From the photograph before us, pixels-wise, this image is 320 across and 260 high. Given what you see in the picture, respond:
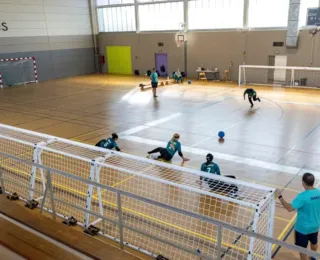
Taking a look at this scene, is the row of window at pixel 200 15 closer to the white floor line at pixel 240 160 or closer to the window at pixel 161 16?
the window at pixel 161 16

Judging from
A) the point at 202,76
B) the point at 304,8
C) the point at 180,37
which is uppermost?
the point at 304,8

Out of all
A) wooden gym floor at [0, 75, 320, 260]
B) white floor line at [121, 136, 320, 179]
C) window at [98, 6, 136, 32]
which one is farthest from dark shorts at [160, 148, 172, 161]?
window at [98, 6, 136, 32]

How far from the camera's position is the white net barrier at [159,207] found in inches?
214

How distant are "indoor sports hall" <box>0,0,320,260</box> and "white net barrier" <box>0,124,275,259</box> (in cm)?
4

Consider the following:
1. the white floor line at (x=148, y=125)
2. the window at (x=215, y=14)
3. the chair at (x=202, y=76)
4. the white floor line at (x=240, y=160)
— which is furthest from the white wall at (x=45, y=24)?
the white floor line at (x=240, y=160)

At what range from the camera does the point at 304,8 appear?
82.4 ft

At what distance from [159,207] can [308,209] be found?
389 cm

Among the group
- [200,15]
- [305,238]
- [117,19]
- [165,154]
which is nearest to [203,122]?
[165,154]

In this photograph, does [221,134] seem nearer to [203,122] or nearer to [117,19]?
[203,122]

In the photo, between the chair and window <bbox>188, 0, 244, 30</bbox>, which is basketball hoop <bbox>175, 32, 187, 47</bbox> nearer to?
Answer: window <bbox>188, 0, 244, 30</bbox>

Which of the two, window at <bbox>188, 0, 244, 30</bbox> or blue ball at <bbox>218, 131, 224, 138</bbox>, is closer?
blue ball at <bbox>218, 131, 224, 138</bbox>

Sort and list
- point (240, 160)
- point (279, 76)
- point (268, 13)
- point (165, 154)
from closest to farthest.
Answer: point (165, 154)
point (240, 160)
point (279, 76)
point (268, 13)

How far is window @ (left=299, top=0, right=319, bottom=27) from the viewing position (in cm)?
2470

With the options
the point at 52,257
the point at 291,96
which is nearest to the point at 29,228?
the point at 52,257
